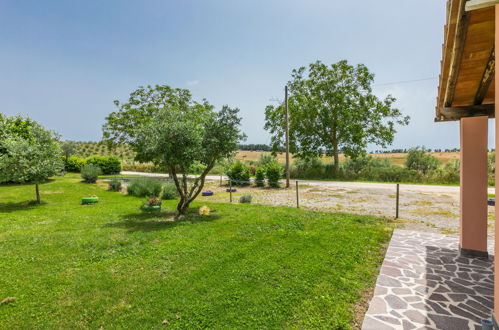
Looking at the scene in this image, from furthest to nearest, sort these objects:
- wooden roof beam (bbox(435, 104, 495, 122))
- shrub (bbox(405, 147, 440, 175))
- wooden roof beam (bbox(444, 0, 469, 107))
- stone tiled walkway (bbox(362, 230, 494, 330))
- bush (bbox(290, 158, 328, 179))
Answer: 1. bush (bbox(290, 158, 328, 179))
2. shrub (bbox(405, 147, 440, 175))
3. wooden roof beam (bbox(435, 104, 495, 122))
4. stone tiled walkway (bbox(362, 230, 494, 330))
5. wooden roof beam (bbox(444, 0, 469, 107))

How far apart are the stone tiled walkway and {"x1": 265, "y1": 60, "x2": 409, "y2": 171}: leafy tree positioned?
17.6 m

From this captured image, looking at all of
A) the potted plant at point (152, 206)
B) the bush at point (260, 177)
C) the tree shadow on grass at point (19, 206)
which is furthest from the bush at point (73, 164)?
the potted plant at point (152, 206)

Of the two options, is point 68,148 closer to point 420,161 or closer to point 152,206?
point 152,206

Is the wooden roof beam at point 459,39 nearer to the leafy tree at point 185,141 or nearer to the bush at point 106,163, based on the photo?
the leafy tree at point 185,141

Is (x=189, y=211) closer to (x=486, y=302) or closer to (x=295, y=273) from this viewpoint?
(x=295, y=273)

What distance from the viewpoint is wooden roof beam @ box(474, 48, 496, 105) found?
10.1 feet

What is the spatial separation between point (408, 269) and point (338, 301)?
6.39 feet

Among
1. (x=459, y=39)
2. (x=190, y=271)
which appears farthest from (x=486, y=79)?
(x=190, y=271)

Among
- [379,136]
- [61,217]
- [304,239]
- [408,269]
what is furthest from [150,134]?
[379,136]

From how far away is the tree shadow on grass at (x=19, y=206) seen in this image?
33.1ft

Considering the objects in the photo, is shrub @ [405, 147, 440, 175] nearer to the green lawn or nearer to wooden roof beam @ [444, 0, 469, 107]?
the green lawn

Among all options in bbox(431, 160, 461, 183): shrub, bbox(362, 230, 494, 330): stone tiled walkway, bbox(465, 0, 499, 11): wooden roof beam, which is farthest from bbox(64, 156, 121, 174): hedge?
bbox(431, 160, 461, 183): shrub

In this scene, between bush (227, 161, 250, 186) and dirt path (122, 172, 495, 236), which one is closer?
dirt path (122, 172, 495, 236)

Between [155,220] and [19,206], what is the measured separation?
7.77 meters
